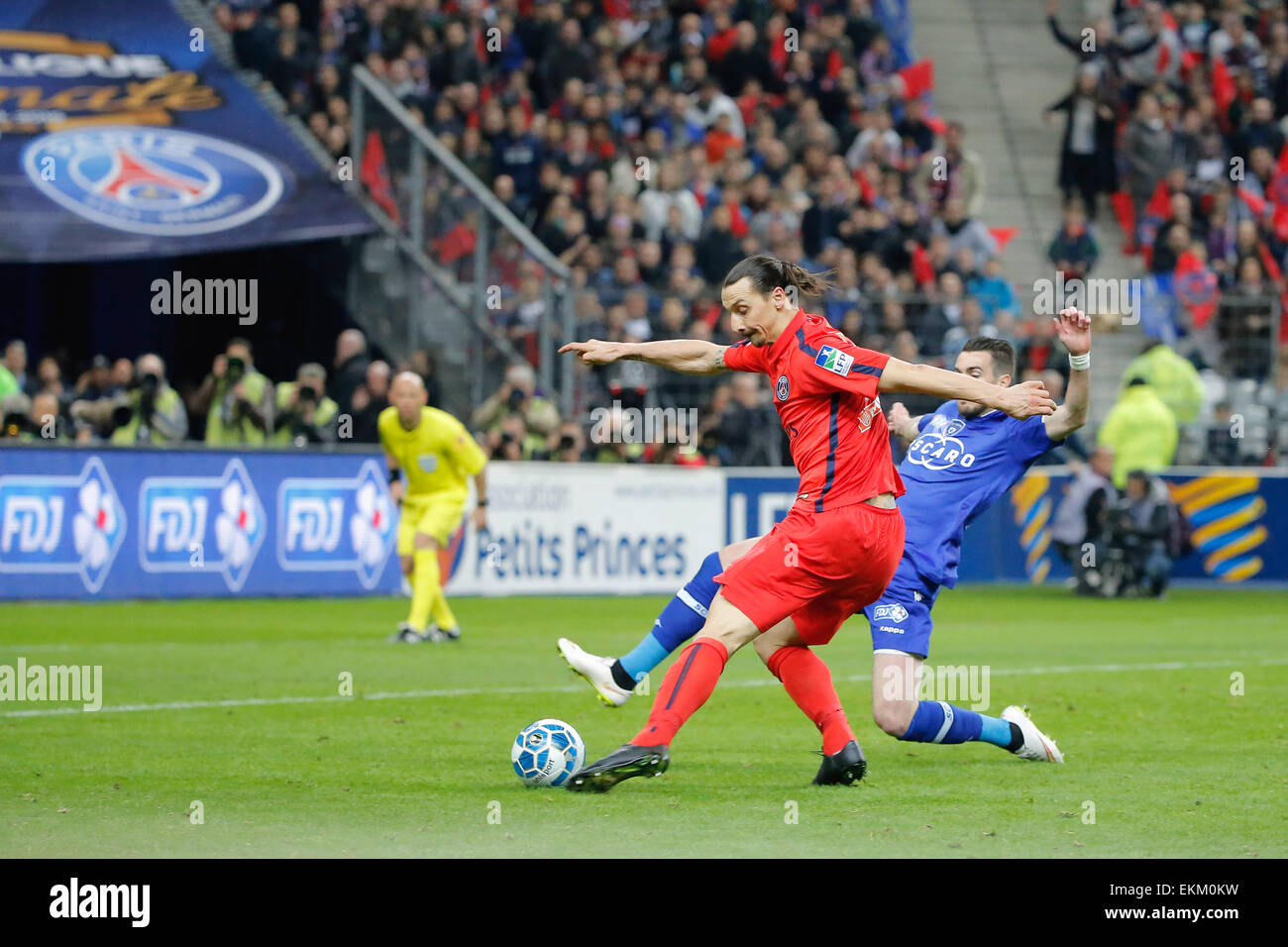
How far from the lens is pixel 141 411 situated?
1986 cm

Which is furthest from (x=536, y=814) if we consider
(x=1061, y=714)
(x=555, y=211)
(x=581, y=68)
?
(x=581, y=68)

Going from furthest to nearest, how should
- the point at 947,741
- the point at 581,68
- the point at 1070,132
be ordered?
the point at 1070,132 < the point at 581,68 < the point at 947,741

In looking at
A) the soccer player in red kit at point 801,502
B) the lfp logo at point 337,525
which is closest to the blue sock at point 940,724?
the soccer player in red kit at point 801,502

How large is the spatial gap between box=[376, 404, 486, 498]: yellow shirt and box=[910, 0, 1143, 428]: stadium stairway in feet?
41.9

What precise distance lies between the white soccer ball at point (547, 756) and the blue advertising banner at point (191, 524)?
10.8 meters

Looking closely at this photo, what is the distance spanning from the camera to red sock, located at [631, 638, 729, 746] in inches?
307

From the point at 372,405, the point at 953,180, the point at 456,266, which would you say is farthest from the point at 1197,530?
the point at 372,405

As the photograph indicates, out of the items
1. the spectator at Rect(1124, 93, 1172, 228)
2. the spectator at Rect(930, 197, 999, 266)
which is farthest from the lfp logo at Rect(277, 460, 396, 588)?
the spectator at Rect(1124, 93, 1172, 228)

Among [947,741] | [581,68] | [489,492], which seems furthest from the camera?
[581,68]

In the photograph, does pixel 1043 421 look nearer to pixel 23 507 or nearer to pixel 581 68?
pixel 23 507

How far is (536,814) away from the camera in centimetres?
754

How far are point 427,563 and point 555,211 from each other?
362 inches

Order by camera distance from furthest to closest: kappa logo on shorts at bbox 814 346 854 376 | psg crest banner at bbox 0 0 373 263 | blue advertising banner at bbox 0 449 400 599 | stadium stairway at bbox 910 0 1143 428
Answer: stadium stairway at bbox 910 0 1143 428 → psg crest banner at bbox 0 0 373 263 → blue advertising banner at bbox 0 449 400 599 → kappa logo on shorts at bbox 814 346 854 376

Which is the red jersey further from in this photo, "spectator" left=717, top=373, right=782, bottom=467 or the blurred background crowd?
"spectator" left=717, top=373, right=782, bottom=467
